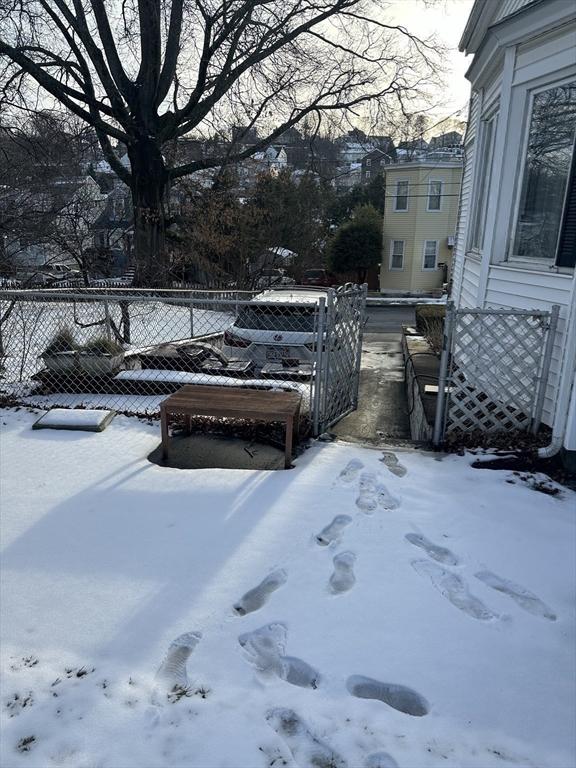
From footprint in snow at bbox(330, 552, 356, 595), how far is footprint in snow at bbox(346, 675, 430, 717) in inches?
22.3

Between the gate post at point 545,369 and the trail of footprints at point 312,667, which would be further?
the gate post at point 545,369

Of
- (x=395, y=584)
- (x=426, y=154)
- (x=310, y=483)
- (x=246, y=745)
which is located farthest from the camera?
(x=426, y=154)

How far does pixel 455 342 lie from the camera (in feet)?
14.7

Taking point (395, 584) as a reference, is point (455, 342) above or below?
above

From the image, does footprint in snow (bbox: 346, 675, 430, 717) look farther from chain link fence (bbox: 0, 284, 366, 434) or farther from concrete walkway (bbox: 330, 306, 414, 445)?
chain link fence (bbox: 0, 284, 366, 434)

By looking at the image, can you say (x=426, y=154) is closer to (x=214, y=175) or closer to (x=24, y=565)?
(x=214, y=175)

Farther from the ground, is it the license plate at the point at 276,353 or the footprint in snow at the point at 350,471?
the license plate at the point at 276,353

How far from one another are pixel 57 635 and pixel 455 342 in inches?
146

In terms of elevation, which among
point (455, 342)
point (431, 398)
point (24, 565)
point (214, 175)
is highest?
point (214, 175)

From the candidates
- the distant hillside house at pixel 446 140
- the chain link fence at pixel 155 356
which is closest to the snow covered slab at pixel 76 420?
the chain link fence at pixel 155 356

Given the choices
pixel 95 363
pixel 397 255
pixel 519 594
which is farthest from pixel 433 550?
pixel 397 255

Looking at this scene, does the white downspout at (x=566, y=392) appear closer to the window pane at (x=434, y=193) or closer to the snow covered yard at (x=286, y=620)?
the snow covered yard at (x=286, y=620)

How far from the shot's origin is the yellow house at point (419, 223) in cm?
2551

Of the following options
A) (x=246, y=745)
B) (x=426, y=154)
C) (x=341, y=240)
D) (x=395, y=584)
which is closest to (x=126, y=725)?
(x=246, y=745)
